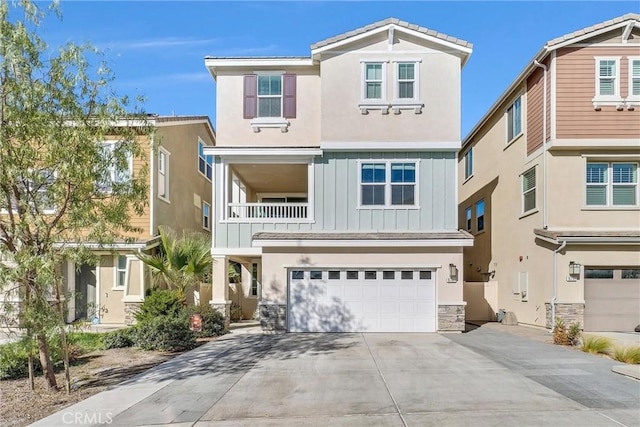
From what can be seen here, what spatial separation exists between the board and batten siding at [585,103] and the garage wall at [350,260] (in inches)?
218

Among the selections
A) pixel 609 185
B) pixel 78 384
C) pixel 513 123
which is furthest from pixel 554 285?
pixel 78 384

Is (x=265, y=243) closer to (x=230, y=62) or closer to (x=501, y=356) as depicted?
(x=230, y=62)

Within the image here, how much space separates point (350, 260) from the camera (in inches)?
554

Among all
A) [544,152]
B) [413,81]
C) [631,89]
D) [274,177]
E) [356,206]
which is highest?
[413,81]

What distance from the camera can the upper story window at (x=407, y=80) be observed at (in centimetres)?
1468

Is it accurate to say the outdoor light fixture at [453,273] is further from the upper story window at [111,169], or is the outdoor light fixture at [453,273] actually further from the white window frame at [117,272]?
the white window frame at [117,272]

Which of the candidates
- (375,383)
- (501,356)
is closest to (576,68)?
(501,356)

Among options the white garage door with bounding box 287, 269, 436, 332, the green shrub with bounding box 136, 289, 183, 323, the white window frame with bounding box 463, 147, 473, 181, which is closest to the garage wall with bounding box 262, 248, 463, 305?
the white garage door with bounding box 287, 269, 436, 332

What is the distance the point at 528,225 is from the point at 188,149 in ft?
46.6

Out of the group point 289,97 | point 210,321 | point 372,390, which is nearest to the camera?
point 372,390

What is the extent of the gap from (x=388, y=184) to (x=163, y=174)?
28.4ft

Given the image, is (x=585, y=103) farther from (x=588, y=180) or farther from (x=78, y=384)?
(x=78, y=384)

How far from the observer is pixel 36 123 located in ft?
22.3

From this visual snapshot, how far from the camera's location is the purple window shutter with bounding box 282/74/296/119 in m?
15.3
